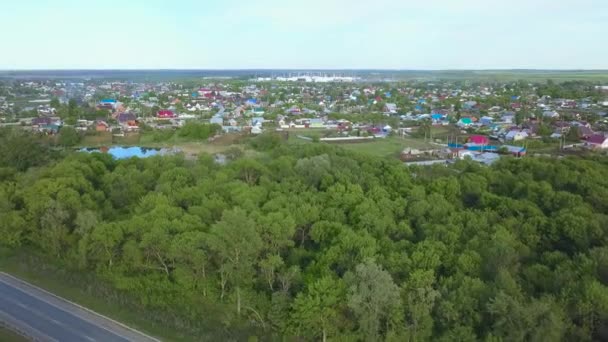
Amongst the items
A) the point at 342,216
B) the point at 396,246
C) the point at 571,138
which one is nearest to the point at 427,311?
the point at 396,246

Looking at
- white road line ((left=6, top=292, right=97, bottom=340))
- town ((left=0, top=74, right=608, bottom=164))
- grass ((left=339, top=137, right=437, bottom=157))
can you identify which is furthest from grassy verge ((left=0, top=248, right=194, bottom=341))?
grass ((left=339, top=137, right=437, bottom=157))

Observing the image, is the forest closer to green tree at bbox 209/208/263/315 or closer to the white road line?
green tree at bbox 209/208/263/315

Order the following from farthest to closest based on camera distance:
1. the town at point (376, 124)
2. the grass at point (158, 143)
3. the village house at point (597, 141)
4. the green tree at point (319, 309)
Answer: the grass at point (158, 143), the town at point (376, 124), the village house at point (597, 141), the green tree at point (319, 309)

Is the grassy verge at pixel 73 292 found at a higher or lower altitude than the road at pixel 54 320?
higher

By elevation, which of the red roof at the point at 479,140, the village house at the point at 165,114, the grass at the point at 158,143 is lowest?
the grass at the point at 158,143

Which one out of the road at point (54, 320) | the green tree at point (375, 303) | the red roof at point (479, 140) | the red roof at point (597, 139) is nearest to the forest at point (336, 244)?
the green tree at point (375, 303)

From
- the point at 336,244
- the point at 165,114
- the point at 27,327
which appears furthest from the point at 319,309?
the point at 165,114

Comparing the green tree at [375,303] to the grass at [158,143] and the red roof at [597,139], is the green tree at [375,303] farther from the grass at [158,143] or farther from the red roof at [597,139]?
the red roof at [597,139]
